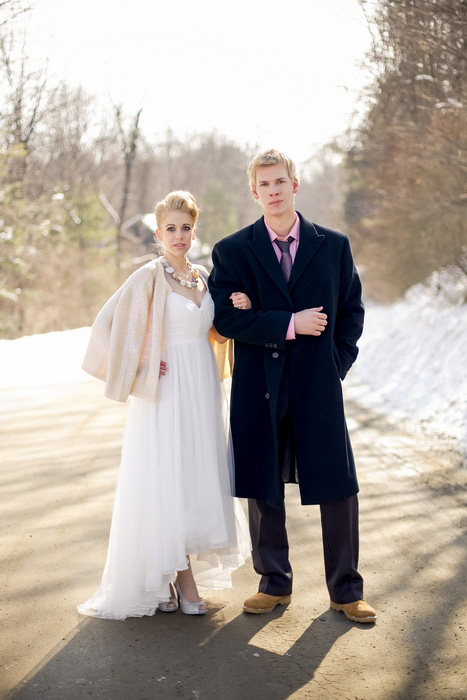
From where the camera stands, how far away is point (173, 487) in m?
3.99

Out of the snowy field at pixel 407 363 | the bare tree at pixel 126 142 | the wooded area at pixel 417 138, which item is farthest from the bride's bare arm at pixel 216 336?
the bare tree at pixel 126 142

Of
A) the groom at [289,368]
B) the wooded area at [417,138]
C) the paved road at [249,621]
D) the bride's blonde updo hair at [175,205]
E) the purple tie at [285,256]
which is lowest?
the paved road at [249,621]

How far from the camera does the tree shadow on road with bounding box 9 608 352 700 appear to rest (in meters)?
3.24

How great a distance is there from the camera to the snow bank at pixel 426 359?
9099 mm

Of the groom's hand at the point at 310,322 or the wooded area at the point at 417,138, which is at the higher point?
the wooded area at the point at 417,138

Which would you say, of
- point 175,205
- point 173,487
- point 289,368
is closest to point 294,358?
point 289,368

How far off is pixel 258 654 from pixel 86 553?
1660 mm

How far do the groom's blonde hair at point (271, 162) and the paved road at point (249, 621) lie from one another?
2.13 meters

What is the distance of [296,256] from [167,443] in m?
1.10

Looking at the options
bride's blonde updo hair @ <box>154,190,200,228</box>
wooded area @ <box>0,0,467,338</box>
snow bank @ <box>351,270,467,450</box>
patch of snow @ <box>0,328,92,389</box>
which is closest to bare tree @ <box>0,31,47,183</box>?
wooded area @ <box>0,0,467,338</box>

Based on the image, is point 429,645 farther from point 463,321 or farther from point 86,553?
point 463,321

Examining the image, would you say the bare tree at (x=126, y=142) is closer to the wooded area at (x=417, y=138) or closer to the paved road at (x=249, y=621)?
the wooded area at (x=417, y=138)

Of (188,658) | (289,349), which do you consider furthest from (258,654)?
(289,349)

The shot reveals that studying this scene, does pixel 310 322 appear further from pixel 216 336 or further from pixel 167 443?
pixel 167 443
